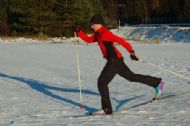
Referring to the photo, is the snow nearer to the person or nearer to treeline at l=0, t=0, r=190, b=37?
the person

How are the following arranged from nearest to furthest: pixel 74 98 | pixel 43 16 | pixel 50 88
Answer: pixel 74 98, pixel 50 88, pixel 43 16

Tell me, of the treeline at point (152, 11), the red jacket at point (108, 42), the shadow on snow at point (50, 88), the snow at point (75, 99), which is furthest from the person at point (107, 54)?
the treeline at point (152, 11)

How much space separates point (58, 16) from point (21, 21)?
4996mm

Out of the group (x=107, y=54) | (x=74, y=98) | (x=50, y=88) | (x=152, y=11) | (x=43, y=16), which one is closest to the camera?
(x=107, y=54)

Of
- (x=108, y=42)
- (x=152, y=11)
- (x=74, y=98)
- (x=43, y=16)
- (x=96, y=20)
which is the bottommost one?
(x=152, y=11)

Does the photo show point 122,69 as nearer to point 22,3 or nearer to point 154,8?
point 22,3

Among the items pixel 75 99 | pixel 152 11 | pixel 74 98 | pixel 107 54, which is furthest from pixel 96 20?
pixel 152 11

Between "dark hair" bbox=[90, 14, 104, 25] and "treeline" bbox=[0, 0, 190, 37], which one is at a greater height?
"dark hair" bbox=[90, 14, 104, 25]

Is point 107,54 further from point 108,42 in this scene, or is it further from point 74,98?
point 74,98

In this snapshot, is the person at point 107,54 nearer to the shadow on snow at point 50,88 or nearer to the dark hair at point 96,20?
the dark hair at point 96,20

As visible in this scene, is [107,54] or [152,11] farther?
[152,11]

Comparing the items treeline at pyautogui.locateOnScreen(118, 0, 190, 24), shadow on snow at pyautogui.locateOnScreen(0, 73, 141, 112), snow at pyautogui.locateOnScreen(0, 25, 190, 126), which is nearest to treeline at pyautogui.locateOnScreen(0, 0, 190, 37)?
treeline at pyautogui.locateOnScreen(118, 0, 190, 24)

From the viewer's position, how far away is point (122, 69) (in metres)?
8.63

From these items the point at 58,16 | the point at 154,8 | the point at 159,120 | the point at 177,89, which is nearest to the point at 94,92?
the point at 177,89
